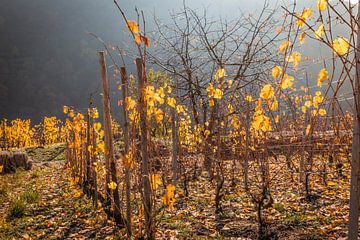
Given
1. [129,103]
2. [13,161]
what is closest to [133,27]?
[129,103]

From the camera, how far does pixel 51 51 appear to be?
82250mm

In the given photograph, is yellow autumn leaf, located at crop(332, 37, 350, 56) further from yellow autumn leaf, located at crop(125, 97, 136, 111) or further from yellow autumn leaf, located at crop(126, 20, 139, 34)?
yellow autumn leaf, located at crop(125, 97, 136, 111)

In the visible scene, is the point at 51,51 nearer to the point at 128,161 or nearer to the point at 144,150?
the point at 128,161

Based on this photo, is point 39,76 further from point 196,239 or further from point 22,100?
point 196,239

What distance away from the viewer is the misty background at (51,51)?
70.1m

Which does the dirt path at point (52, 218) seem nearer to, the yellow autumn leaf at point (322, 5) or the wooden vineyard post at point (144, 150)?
the wooden vineyard post at point (144, 150)

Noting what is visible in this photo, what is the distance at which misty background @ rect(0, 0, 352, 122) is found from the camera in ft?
230

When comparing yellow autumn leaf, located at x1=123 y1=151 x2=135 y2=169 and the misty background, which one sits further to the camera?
the misty background

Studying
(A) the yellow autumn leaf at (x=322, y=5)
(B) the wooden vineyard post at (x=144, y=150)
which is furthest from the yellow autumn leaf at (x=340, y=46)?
(B) the wooden vineyard post at (x=144, y=150)

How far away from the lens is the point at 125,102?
3.24 meters

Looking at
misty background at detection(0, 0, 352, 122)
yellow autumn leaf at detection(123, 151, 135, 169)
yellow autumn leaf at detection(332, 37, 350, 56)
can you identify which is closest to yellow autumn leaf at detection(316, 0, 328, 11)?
yellow autumn leaf at detection(332, 37, 350, 56)

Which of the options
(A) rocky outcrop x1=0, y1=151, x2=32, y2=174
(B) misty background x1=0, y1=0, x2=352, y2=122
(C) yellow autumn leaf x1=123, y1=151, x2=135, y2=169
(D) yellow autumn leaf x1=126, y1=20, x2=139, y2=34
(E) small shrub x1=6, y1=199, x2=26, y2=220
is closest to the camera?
(D) yellow autumn leaf x1=126, y1=20, x2=139, y2=34

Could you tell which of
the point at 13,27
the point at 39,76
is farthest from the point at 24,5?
the point at 39,76

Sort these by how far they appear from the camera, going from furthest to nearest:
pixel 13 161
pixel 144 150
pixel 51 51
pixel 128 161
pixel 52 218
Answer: pixel 51 51 → pixel 13 161 → pixel 52 218 → pixel 128 161 → pixel 144 150
